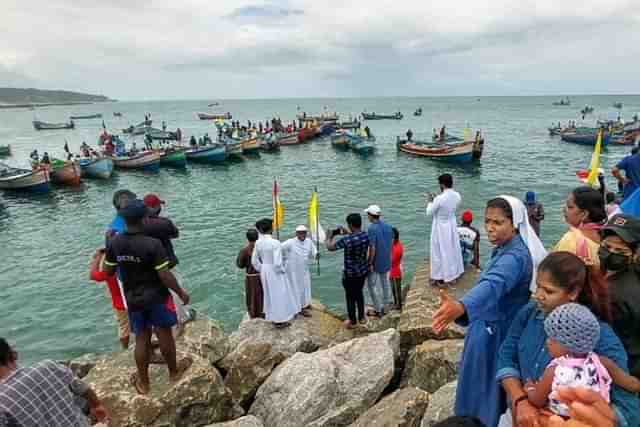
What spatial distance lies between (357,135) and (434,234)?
1275 inches

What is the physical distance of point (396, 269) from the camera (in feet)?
25.3

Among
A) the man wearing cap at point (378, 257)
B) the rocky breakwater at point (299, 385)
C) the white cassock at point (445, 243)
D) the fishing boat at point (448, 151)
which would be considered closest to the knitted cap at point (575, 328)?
the rocky breakwater at point (299, 385)

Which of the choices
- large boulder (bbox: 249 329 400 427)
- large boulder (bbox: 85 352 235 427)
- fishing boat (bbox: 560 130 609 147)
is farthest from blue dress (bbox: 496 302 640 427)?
fishing boat (bbox: 560 130 609 147)

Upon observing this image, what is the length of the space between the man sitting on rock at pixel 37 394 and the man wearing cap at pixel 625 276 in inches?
133

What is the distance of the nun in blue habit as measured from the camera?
240 centimetres

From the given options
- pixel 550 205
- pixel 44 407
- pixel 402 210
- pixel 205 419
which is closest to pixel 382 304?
pixel 205 419

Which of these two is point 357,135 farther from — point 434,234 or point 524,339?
point 524,339

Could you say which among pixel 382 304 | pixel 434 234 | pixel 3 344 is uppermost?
pixel 3 344

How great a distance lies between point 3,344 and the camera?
8.63 ft

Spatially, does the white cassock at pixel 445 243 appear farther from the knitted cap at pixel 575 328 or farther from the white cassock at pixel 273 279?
the knitted cap at pixel 575 328

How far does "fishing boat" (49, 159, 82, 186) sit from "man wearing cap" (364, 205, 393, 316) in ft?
84.0

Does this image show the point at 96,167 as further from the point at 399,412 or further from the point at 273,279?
the point at 399,412

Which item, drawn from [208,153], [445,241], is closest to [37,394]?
[445,241]

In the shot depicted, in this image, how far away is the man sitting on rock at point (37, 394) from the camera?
247 centimetres
